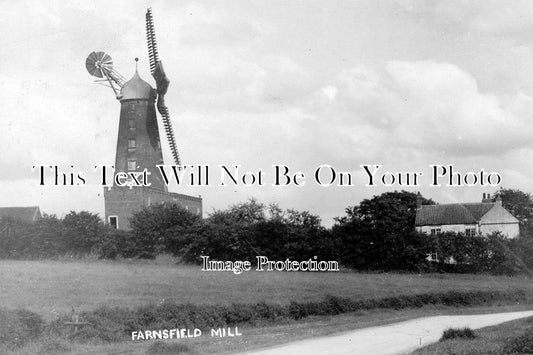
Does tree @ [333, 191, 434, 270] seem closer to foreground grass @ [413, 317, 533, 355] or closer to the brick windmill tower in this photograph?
the brick windmill tower

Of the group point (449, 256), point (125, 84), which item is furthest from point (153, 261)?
point (449, 256)

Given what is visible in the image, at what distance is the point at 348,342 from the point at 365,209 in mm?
24443

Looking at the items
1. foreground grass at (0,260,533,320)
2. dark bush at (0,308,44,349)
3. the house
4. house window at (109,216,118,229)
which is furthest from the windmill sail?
dark bush at (0,308,44,349)

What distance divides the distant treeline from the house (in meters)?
13.6

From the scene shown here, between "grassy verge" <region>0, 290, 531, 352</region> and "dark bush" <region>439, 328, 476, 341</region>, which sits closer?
"grassy verge" <region>0, 290, 531, 352</region>

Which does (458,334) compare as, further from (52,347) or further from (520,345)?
(52,347)

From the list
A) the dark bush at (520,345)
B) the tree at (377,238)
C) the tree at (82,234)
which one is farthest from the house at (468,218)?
the dark bush at (520,345)

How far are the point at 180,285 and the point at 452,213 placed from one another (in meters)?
42.5

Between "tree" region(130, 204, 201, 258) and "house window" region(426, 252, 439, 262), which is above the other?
"tree" region(130, 204, 201, 258)

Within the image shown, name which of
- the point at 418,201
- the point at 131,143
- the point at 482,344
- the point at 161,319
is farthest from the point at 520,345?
the point at 418,201

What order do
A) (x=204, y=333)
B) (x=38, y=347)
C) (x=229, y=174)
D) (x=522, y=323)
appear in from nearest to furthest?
(x=38, y=347) < (x=204, y=333) < (x=522, y=323) < (x=229, y=174)

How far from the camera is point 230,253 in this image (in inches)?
1500

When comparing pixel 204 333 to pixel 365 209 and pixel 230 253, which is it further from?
pixel 365 209

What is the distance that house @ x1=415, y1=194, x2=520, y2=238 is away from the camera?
206 feet
